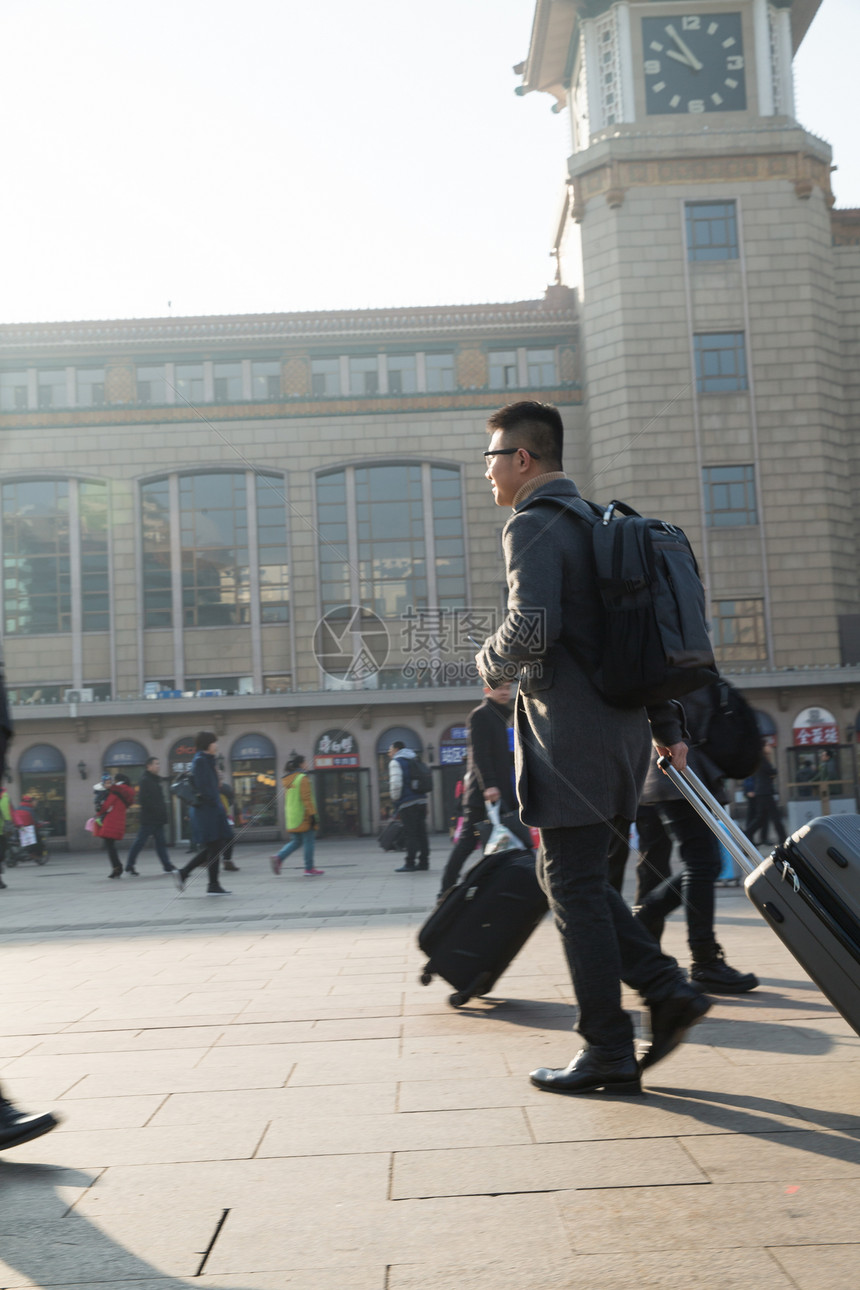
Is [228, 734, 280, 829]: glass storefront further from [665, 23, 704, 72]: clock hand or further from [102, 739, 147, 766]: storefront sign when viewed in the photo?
[665, 23, 704, 72]: clock hand

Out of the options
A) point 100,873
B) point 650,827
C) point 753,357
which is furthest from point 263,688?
point 650,827

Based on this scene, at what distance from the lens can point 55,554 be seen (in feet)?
112

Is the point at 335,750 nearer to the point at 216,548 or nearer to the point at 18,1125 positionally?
the point at 216,548

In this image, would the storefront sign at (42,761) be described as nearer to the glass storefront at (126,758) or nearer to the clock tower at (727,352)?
the glass storefront at (126,758)

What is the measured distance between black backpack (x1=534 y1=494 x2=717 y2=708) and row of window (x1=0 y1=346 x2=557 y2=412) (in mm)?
32653

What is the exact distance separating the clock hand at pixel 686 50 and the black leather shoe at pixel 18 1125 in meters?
38.2

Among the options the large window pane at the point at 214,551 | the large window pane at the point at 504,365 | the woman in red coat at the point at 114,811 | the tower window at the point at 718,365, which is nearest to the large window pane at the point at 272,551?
the large window pane at the point at 214,551

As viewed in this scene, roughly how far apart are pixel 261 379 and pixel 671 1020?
111ft

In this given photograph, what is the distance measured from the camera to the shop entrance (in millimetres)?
31297

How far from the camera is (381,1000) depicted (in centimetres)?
494

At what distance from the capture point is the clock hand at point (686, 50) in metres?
34.4

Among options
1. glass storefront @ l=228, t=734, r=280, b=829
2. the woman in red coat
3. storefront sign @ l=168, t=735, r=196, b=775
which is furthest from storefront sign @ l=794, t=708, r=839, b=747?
the woman in red coat

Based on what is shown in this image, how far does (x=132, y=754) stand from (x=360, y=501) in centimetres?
1048

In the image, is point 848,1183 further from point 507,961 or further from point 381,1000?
point 381,1000
